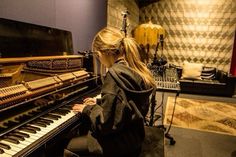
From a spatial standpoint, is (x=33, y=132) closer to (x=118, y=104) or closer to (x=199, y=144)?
(x=118, y=104)

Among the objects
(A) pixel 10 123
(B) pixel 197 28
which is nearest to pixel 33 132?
(A) pixel 10 123

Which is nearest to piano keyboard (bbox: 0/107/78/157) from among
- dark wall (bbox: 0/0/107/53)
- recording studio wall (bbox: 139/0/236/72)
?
dark wall (bbox: 0/0/107/53)

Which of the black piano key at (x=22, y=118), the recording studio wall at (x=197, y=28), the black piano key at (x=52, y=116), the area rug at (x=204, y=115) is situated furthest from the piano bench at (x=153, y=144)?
the recording studio wall at (x=197, y=28)

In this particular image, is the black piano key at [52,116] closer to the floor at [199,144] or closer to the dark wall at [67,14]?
the dark wall at [67,14]

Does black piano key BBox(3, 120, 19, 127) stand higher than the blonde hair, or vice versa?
the blonde hair

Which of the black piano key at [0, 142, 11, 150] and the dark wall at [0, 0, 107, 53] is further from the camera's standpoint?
the dark wall at [0, 0, 107, 53]

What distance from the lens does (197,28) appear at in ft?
22.0

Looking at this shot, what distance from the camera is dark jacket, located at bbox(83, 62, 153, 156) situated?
1256mm

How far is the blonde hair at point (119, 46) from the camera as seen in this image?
4.62ft

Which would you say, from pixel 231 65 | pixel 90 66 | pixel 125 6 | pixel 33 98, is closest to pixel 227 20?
pixel 231 65

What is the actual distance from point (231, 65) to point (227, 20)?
138 centimetres

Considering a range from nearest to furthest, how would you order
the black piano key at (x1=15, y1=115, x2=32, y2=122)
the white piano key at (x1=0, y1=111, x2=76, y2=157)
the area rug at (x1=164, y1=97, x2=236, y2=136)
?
1. the white piano key at (x1=0, y1=111, x2=76, y2=157)
2. the black piano key at (x1=15, y1=115, x2=32, y2=122)
3. the area rug at (x1=164, y1=97, x2=236, y2=136)

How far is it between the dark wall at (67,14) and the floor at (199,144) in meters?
1.93

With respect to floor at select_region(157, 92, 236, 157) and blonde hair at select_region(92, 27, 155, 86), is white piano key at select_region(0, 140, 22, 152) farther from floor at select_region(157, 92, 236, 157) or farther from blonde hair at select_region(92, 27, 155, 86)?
floor at select_region(157, 92, 236, 157)
